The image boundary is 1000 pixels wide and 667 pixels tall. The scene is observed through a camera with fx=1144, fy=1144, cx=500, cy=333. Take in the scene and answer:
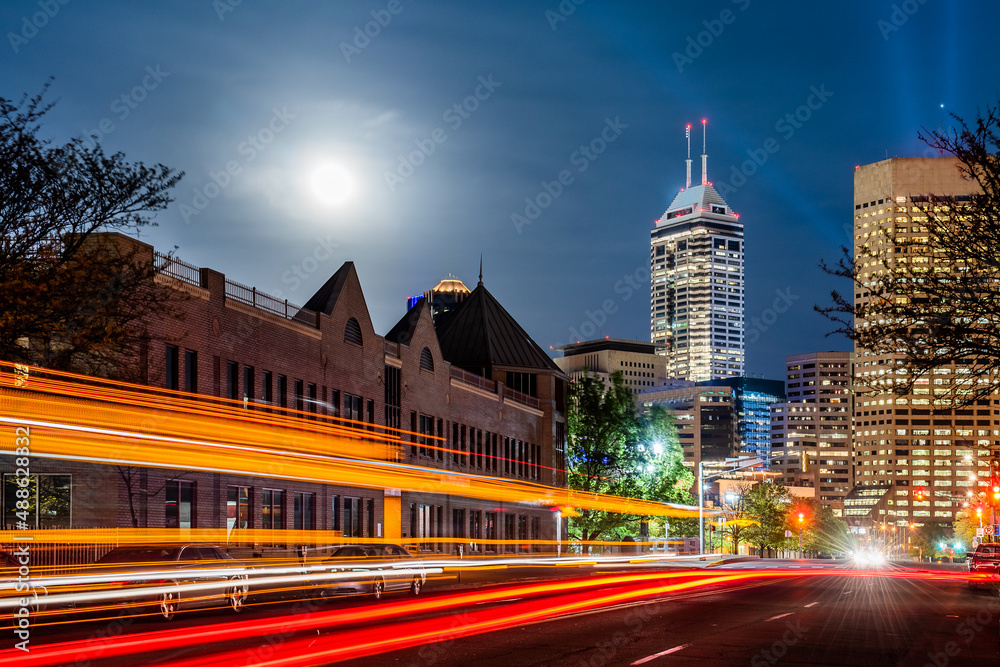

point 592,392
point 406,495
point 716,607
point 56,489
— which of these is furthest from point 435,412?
point 716,607

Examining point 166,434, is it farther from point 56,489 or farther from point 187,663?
point 187,663

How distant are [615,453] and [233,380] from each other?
46252mm

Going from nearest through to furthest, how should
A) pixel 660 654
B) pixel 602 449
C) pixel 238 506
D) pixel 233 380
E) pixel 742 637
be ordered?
pixel 660 654 < pixel 742 637 < pixel 238 506 < pixel 233 380 < pixel 602 449

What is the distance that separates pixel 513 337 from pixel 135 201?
51360 mm

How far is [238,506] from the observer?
44.5m

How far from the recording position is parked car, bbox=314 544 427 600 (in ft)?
97.3

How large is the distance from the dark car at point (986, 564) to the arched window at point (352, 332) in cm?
2911

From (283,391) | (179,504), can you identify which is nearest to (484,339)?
(283,391)

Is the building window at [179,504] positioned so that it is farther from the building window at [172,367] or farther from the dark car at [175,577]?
the dark car at [175,577]

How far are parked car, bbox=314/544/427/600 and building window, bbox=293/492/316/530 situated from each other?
16106mm

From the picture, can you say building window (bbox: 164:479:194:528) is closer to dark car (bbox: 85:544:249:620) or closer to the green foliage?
dark car (bbox: 85:544:249:620)

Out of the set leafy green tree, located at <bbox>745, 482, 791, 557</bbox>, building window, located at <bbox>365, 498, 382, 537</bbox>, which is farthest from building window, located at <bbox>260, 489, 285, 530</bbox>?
leafy green tree, located at <bbox>745, 482, 791, 557</bbox>

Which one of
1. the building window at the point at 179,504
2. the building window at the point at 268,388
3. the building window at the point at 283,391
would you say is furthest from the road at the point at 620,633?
the building window at the point at 283,391

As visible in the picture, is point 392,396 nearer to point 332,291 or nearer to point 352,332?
point 352,332
